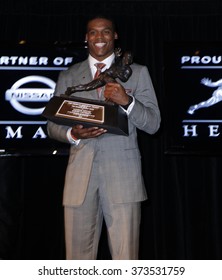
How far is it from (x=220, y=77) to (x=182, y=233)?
1091 mm

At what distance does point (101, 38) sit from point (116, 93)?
1.00 ft

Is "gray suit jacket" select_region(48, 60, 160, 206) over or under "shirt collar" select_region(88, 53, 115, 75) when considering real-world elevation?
under

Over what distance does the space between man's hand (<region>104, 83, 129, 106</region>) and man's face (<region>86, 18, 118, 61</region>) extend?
0.23 m

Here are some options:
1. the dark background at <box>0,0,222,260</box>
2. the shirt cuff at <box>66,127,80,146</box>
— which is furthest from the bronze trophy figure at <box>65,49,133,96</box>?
the dark background at <box>0,0,222,260</box>

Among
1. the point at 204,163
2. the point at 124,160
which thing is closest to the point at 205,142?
the point at 204,163

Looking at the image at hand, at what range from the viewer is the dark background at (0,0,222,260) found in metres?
3.45

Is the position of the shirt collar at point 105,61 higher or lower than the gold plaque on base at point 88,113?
higher

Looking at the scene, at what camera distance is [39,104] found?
328 cm

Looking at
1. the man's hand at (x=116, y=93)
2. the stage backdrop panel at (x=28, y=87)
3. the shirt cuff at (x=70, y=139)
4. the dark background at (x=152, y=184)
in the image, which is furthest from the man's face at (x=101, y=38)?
the dark background at (x=152, y=184)

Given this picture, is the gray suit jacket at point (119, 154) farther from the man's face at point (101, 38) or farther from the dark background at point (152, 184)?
the dark background at point (152, 184)

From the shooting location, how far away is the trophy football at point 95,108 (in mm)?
1888

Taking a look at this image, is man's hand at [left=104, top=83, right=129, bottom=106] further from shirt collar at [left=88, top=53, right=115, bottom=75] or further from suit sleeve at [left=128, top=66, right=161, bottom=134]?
shirt collar at [left=88, top=53, right=115, bottom=75]

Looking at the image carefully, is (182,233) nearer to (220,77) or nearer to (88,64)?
(220,77)
